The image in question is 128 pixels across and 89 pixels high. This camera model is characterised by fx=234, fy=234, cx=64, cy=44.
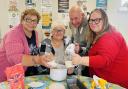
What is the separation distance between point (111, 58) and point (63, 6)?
4.58 ft

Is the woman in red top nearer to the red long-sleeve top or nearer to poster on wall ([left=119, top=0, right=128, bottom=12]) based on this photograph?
the red long-sleeve top

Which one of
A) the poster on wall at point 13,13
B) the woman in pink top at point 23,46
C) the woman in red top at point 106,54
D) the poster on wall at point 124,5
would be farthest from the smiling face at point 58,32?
the poster on wall at point 124,5

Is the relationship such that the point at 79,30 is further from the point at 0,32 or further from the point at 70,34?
the point at 0,32

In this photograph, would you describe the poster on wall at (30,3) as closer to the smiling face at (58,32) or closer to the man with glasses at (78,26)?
the man with glasses at (78,26)

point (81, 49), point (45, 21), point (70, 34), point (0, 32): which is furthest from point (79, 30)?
point (0, 32)

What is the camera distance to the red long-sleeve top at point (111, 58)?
1.73 m

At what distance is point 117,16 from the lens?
10.3 feet

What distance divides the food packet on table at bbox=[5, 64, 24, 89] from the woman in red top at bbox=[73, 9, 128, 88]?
433mm

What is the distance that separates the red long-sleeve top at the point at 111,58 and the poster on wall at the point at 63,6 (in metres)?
1.18

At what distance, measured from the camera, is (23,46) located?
1.94 m

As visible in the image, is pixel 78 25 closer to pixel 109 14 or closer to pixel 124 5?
pixel 109 14

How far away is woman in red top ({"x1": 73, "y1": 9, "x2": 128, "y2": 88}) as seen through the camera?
1721mm

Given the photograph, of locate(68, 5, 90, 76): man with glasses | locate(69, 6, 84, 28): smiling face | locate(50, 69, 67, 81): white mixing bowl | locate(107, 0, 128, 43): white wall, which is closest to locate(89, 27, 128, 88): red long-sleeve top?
locate(50, 69, 67, 81): white mixing bowl

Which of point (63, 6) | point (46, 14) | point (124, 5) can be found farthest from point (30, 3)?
point (124, 5)
